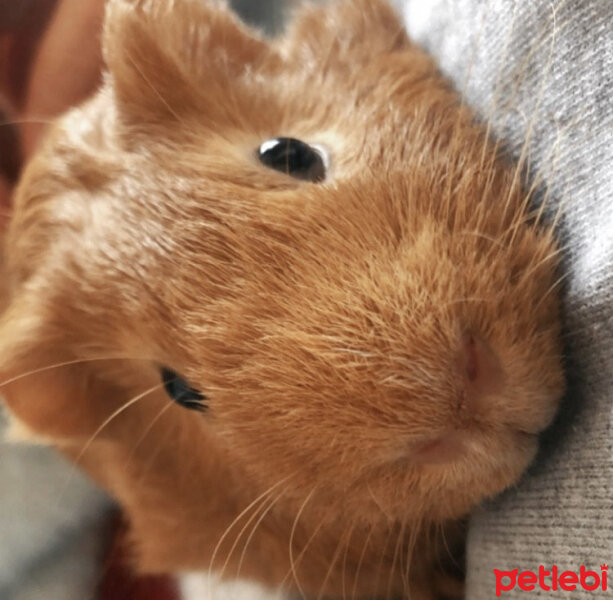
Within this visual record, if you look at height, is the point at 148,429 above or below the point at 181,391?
below

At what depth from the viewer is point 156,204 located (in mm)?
869

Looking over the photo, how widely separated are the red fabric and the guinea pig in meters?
0.11

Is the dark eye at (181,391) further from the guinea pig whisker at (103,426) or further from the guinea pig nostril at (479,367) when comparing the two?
the guinea pig nostril at (479,367)

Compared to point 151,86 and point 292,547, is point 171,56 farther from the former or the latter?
Answer: point 292,547

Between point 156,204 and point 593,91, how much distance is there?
0.50m

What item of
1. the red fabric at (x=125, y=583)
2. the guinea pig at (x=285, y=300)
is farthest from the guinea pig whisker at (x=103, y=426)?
the red fabric at (x=125, y=583)

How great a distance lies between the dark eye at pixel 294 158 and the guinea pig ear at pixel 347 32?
8.4 inches

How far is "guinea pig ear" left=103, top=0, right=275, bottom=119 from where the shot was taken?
3.29 feet

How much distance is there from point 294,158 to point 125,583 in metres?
0.92

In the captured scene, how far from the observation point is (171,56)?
40.1 inches

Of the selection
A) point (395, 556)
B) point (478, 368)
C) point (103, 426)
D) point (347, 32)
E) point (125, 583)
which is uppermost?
point (347, 32)

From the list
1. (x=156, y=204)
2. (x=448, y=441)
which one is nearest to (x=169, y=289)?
(x=156, y=204)

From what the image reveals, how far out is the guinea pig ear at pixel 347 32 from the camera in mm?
1103

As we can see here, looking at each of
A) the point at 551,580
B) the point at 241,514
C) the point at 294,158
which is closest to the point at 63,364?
the point at 241,514
